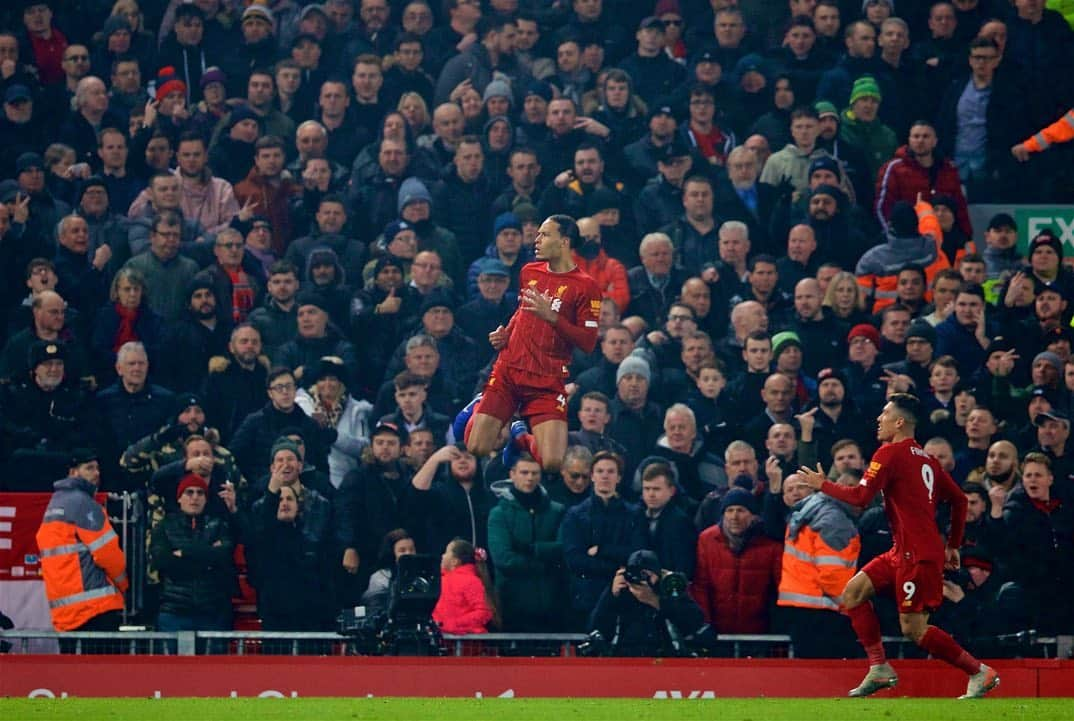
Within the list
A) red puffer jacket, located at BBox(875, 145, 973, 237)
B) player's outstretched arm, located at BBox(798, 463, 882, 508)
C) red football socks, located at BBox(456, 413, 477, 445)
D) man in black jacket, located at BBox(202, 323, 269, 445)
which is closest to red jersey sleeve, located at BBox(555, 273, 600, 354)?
red football socks, located at BBox(456, 413, 477, 445)

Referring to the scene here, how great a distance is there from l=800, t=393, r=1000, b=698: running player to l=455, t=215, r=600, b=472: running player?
2.31 metres

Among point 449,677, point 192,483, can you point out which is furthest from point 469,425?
point 192,483

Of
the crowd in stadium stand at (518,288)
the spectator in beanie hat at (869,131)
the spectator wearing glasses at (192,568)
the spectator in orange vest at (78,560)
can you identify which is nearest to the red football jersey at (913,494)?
the crowd in stadium stand at (518,288)

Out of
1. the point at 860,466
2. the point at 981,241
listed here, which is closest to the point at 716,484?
the point at 860,466

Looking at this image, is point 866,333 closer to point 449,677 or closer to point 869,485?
point 869,485

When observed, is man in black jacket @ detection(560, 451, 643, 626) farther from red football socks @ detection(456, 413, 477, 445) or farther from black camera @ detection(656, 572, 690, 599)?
red football socks @ detection(456, 413, 477, 445)

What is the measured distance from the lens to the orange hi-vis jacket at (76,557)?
1416cm

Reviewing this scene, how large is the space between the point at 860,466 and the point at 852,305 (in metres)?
2.82

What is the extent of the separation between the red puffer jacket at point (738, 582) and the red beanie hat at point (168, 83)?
7.84m

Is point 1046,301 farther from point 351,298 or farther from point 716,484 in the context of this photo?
point 351,298

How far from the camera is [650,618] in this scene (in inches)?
546

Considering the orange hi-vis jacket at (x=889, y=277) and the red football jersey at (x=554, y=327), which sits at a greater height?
the orange hi-vis jacket at (x=889, y=277)

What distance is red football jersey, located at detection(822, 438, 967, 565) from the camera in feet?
40.3

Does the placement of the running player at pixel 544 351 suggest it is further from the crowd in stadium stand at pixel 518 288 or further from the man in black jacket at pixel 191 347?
the man in black jacket at pixel 191 347
